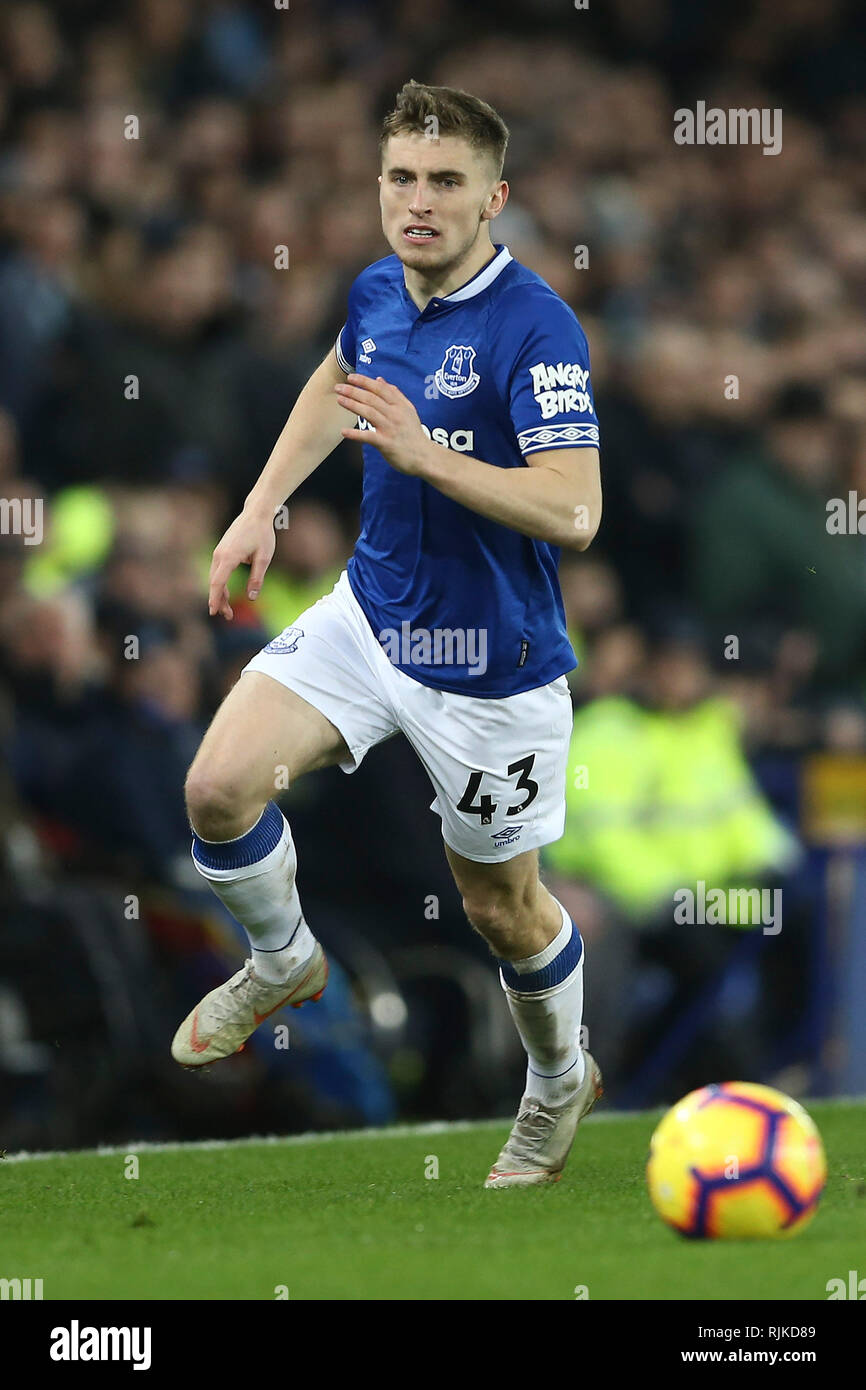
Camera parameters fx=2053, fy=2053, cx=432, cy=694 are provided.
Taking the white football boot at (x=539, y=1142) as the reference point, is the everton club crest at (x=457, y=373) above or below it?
above

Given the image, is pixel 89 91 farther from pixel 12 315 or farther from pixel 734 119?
pixel 734 119

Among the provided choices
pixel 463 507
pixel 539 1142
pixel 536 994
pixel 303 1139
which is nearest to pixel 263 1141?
pixel 303 1139

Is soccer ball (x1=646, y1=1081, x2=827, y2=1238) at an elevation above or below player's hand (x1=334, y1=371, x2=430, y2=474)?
below

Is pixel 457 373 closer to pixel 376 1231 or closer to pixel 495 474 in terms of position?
pixel 495 474

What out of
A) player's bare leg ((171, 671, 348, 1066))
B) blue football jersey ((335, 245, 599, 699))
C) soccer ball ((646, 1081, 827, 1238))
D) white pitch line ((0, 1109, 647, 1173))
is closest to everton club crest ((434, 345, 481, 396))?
blue football jersey ((335, 245, 599, 699))

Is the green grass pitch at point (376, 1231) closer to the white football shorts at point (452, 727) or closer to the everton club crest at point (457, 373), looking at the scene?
the white football shorts at point (452, 727)

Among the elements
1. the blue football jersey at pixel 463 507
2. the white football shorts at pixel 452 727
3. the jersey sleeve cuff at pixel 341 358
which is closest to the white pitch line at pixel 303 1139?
the white football shorts at pixel 452 727

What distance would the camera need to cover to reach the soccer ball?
388 cm

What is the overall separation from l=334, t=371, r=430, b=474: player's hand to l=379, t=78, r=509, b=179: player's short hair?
0.81m

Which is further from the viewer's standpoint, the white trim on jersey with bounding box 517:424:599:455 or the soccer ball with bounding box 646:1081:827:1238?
the white trim on jersey with bounding box 517:424:599:455

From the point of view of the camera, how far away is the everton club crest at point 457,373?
4812 mm

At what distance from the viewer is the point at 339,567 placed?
28.1 feet

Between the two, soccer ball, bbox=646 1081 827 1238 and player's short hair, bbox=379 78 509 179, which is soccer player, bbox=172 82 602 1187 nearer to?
player's short hair, bbox=379 78 509 179

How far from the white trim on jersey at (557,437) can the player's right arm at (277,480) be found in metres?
0.75
